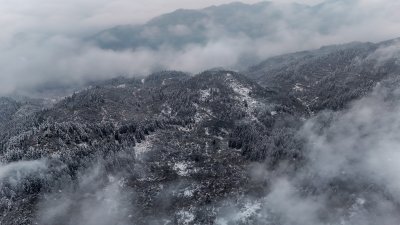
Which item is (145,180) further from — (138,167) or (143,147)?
(143,147)

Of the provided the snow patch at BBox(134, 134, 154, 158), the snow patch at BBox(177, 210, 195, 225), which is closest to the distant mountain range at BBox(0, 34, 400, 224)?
the snow patch at BBox(177, 210, 195, 225)

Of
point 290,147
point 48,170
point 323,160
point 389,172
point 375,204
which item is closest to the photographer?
point 375,204

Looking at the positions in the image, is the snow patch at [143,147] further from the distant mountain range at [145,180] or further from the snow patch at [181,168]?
the snow patch at [181,168]

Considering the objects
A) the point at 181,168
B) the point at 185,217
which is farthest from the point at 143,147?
the point at 185,217

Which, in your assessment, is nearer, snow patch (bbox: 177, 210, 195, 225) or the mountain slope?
snow patch (bbox: 177, 210, 195, 225)

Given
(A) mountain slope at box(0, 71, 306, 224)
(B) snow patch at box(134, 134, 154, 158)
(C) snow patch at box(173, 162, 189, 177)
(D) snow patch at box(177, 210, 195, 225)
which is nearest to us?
(D) snow patch at box(177, 210, 195, 225)

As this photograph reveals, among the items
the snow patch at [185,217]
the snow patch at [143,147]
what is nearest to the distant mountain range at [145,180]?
the snow patch at [185,217]

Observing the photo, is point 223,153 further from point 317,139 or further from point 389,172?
point 389,172

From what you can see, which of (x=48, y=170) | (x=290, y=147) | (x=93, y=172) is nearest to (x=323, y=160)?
(x=290, y=147)

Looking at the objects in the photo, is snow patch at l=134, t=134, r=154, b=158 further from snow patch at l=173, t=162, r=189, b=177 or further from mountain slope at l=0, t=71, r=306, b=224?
snow patch at l=173, t=162, r=189, b=177

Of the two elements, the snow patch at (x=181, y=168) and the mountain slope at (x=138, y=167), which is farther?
the snow patch at (x=181, y=168)

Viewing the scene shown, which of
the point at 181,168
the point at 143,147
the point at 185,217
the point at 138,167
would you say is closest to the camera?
the point at 185,217
